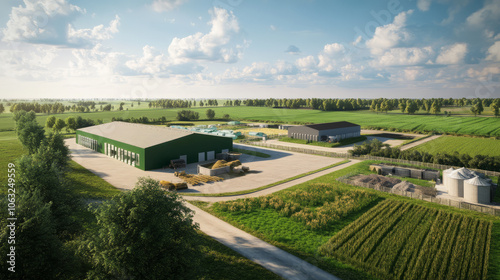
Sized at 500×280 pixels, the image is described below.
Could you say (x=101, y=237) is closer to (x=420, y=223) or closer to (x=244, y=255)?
(x=244, y=255)

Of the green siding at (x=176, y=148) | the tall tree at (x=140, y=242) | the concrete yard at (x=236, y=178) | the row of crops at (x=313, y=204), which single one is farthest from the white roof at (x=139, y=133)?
the tall tree at (x=140, y=242)

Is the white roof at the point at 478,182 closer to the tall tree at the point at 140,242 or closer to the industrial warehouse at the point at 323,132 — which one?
the tall tree at the point at 140,242

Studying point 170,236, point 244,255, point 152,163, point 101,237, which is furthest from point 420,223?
point 152,163

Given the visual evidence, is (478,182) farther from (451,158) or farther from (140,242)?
(140,242)

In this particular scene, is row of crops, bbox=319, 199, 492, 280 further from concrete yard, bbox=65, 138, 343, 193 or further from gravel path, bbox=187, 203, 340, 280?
concrete yard, bbox=65, 138, 343, 193

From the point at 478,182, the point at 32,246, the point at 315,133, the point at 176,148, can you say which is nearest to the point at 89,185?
the point at 176,148

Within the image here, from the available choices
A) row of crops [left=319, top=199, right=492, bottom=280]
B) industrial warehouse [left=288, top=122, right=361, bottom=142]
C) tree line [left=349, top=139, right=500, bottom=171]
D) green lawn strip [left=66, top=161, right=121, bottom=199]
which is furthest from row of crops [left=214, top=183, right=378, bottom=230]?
industrial warehouse [left=288, top=122, right=361, bottom=142]
